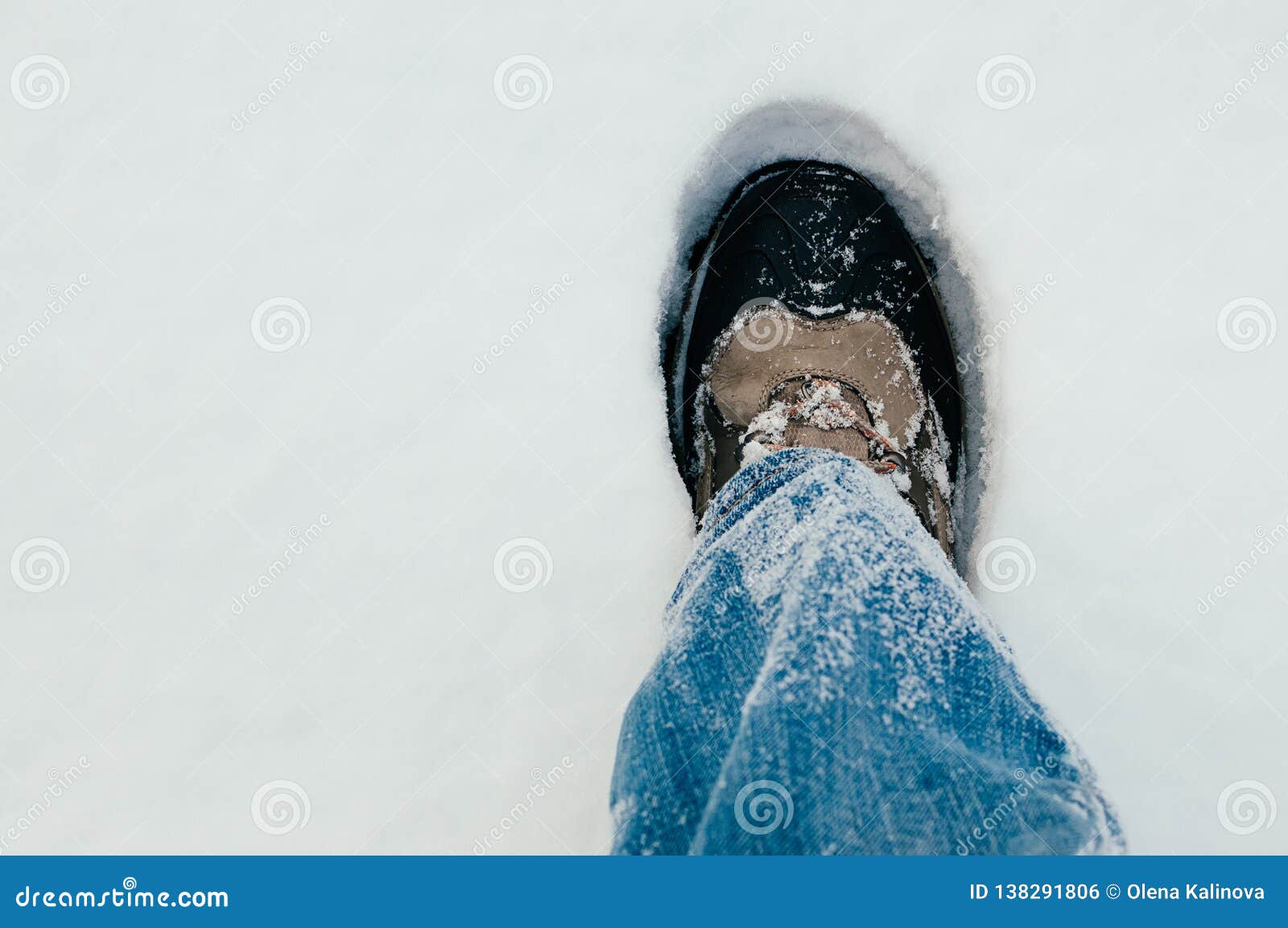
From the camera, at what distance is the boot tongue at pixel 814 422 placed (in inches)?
42.6

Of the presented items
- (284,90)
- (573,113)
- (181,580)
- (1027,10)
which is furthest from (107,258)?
(1027,10)

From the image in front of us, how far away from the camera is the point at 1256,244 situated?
111 centimetres

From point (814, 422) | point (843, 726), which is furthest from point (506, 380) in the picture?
point (843, 726)

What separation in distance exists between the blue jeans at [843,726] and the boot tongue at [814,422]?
26 centimetres

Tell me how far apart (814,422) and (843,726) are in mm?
505

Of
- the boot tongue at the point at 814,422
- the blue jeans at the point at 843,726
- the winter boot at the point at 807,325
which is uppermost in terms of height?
the winter boot at the point at 807,325

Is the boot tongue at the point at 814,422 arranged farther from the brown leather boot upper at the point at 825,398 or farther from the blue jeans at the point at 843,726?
the blue jeans at the point at 843,726

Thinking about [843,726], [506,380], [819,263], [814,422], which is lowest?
[843,726]

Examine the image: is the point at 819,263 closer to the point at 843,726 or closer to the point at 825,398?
the point at 825,398

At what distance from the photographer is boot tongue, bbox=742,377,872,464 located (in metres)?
1.08

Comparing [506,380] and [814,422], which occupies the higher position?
[506,380]

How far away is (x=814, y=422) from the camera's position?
1.09m

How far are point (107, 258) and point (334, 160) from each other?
0.39 m

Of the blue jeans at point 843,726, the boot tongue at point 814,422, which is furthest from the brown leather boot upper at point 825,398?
the blue jeans at point 843,726
